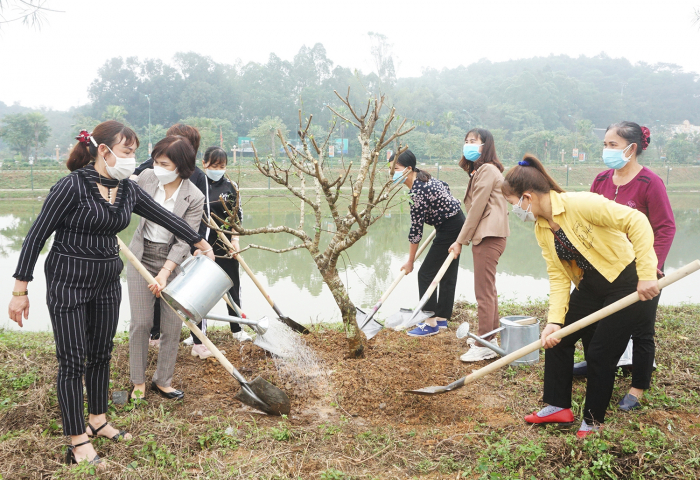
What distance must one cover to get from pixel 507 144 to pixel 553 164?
371cm

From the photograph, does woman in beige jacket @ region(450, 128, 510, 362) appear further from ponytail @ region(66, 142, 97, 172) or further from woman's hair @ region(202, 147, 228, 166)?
ponytail @ region(66, 142, 97, 172)

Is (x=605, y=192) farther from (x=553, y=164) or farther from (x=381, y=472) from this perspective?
(x=553, y=164)

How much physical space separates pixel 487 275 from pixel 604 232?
1472 mm

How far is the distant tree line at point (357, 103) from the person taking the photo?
3959 centimetres

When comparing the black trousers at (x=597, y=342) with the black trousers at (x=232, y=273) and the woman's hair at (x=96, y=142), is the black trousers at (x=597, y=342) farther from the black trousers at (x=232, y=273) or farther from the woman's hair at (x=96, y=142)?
the black trousers at (x=232, y=273)

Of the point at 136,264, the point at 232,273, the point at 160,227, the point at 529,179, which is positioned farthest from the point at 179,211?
the point at 529,179

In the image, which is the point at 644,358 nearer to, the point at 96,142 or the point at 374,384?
the point at 374,384

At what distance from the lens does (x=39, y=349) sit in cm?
368

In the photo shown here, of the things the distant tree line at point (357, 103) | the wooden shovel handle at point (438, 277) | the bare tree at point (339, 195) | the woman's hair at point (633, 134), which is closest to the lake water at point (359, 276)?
the bare tree at point (339, 195)

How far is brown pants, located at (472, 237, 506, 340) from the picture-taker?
12.4ft

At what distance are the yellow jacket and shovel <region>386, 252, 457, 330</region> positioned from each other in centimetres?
142

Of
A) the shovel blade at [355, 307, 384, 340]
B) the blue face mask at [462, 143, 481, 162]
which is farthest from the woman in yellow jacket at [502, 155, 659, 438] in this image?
the shovel blade at [355, 307, 384, 340]

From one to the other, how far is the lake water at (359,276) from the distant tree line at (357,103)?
2095 cm

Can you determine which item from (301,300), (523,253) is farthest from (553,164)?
(301,300)
